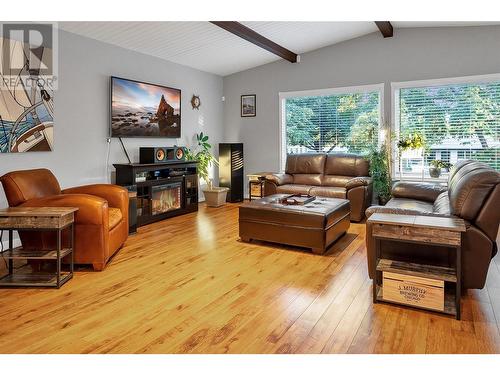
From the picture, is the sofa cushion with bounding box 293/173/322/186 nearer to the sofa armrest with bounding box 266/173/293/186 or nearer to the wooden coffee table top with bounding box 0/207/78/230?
the sofa armrest with bounding box 266/173/293/186

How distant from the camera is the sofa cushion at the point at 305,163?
6246mm

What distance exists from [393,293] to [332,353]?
2.72 feet

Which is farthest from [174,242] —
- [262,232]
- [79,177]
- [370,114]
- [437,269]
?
[370,114]

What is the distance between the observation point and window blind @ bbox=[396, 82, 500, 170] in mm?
5488

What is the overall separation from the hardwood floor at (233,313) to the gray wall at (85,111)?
5.71 ft

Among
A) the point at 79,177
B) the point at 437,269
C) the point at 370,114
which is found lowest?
the point at 437,269

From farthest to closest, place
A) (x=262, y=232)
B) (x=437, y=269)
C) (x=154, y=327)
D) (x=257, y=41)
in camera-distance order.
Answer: (x=257, y=41), (x=262, y=232), (x=437, y=269), (x=154, y=327)

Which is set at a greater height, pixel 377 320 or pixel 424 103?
pixel 424 103

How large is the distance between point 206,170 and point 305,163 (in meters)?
1.86

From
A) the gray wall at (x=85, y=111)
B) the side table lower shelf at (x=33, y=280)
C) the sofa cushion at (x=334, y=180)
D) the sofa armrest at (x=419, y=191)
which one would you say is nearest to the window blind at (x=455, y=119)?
the sofa cushion at (x=334, y=180)

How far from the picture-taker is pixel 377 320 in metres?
2.35

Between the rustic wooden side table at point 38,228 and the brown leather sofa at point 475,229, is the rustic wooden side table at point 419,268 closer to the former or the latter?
the brown leather sofa at point 475,229

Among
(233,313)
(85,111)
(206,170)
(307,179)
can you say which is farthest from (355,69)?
(233,313)
